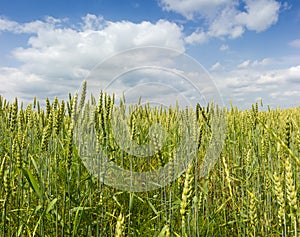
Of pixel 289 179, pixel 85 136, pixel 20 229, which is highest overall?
pixel 85 136

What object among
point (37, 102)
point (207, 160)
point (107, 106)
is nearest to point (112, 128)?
point (107, 106)

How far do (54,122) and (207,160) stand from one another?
44.3 inches

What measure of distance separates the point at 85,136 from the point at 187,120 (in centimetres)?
68

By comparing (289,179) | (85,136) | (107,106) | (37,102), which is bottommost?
(289,179)

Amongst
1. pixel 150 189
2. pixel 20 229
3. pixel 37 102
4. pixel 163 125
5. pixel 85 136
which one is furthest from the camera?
pixel 163 125

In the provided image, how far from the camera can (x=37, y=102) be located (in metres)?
2.48

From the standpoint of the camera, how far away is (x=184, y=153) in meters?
1.86

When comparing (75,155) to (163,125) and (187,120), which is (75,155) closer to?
(187,120)

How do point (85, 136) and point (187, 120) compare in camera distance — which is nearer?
point (85, 136)

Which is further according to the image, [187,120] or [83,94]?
[187,120]

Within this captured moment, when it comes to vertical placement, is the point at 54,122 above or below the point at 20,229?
above

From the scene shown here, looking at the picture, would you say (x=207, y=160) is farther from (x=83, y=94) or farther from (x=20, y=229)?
(x=20, y=229)

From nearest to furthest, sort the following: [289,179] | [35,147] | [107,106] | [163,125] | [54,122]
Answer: [289,179] → [54,122] → [107,106] → [35,147] → [163,125]

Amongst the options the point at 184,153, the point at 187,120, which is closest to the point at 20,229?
the point at 184,153
